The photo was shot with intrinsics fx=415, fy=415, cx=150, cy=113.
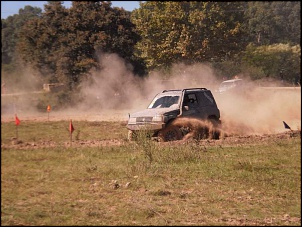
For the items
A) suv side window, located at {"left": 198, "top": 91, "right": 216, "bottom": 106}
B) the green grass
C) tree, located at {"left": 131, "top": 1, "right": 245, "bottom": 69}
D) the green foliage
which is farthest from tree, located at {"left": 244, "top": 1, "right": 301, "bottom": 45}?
the green grass

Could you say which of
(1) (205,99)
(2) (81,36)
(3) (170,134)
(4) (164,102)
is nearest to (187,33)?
(2) (81,36)

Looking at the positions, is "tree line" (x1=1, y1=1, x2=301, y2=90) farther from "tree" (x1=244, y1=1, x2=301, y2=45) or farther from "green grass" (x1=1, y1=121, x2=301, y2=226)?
"green grass" (x1=1, y1=121, x2=301, y2=226)

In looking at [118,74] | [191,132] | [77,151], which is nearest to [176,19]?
[118,74]

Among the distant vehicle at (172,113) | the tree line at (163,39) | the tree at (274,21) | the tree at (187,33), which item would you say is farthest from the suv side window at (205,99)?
the tree at (187,33)

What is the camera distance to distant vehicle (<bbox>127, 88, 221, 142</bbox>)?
1380 cm

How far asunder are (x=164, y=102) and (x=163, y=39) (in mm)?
17087

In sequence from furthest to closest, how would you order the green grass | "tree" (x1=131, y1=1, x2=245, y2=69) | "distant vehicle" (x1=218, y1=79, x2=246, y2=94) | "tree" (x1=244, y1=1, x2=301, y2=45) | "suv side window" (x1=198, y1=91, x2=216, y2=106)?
"tree" (x1=131, y1=1, x2=245, y2=69) < "distant vehicle" (x1=218, y1=79, x2=246, y2=94) < "tree" (x1=244, y1=1, x2=301, y2=45) < "suv side window" (x1=198, y1=91, x2=216, y2=106) < the green grass

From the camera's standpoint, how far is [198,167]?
33.5 feet

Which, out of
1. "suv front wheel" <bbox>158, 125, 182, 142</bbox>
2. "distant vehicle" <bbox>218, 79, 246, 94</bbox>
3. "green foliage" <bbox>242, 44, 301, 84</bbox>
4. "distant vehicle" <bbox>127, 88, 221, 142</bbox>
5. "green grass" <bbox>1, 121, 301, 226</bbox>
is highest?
"green foliage" <bbox>242, 44, 301, 84</bbox>

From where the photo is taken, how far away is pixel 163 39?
103ft

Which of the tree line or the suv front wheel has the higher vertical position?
the tree line

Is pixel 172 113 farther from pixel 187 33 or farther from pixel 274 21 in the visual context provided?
pixel 187 33

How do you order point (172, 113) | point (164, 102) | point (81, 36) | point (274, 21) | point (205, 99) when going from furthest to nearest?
point (81, 36)
point (274, 21)
point (205, 99)
point (164, 102)
point (172, 113)

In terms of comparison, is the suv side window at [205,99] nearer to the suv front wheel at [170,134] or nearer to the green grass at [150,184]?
the suv front wheel at [170,134]
